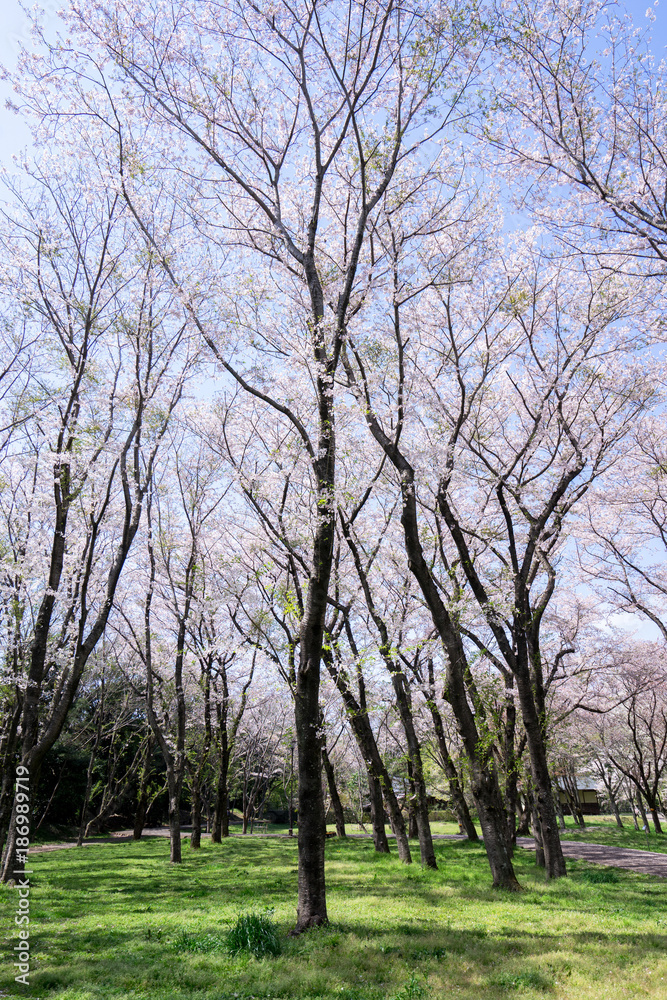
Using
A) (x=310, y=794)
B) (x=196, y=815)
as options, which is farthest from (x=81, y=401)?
(x=196, y=815)

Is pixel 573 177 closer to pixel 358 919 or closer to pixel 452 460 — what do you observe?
pixel 452 460

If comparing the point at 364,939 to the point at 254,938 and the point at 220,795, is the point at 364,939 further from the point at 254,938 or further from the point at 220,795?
the point at 220,795

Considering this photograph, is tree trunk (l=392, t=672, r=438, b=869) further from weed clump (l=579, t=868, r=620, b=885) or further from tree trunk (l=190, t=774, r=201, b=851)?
tree trunk (l=190, t=774, r=201, b=851)

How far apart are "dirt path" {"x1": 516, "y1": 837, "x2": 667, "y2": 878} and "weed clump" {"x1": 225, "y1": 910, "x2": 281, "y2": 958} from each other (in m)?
10.8

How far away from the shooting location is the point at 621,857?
1675 centimetres

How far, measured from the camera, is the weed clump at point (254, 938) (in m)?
5.93

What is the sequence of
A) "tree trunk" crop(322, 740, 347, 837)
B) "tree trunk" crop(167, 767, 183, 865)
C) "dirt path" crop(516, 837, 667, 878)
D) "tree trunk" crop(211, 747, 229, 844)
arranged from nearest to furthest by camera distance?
"dirt path" crop(516, 837, 667, 878)
"tree trunk" crop(167, 767, 183, 865)
"tree trunk" crop(211, 747, 229, 844)
"tree trunk" crop(322, 740, 347, 837)

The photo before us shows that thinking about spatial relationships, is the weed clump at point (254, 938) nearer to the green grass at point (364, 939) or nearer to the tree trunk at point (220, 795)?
the green grass at point (364, 939)

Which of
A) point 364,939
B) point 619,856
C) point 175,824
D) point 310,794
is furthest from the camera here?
point 619,856

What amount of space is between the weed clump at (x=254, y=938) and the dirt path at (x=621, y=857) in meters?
10.8

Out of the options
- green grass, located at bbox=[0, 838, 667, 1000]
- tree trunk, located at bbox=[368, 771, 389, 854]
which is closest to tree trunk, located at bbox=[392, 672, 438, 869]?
green grass, located at bbox=[0, 838, 667, 1000]

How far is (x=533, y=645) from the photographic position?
11.9 metres

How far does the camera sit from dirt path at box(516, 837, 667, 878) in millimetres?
14109

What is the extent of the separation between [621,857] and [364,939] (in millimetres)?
14377
